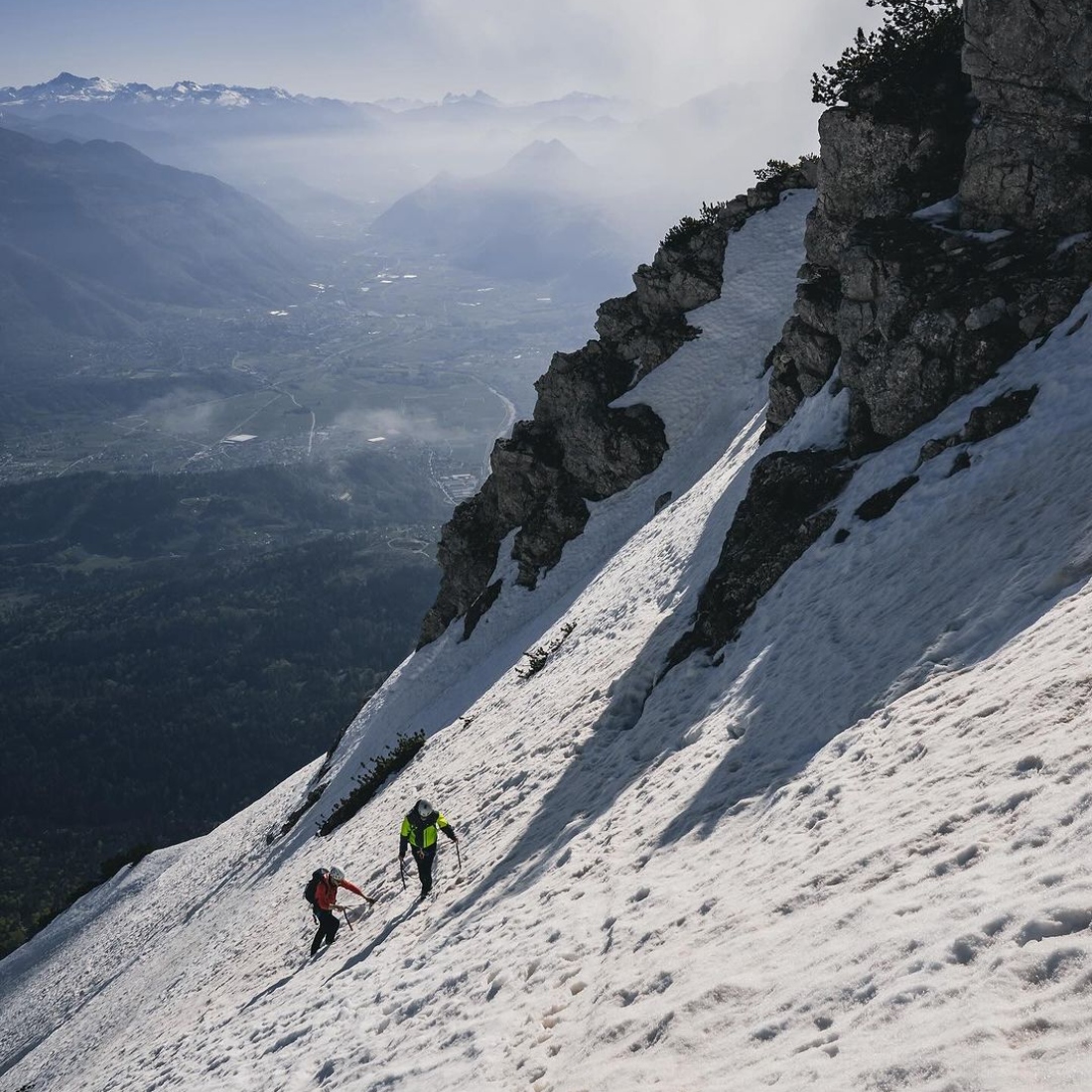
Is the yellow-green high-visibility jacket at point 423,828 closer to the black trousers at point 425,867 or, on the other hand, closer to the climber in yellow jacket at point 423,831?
the climber in yellow jacket at point 423,831

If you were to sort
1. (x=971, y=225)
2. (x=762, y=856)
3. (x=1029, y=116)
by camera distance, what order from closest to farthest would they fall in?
(x=762, y=856) < (x=1029, y=116) < (x=971, y=225)

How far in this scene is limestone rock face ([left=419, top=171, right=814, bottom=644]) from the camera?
126 ft

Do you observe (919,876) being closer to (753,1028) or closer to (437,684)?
(753,1028)

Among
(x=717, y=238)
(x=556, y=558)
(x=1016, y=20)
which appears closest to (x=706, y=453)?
(x=556, y=558)

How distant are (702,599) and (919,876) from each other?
12.7 metres

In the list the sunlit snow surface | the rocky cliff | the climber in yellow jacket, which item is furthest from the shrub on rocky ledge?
the climber in yellow jacket

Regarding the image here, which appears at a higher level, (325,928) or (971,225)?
(971,225)

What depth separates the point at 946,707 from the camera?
34.1 feet

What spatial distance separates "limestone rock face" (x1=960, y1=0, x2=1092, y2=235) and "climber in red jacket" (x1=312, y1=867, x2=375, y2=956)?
71.1ft

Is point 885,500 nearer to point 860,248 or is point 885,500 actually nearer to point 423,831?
point 860,248

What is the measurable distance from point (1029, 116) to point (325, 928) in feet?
82.0

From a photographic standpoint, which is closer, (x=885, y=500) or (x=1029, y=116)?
(x=885, y=500)

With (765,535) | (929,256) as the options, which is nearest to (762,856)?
(765,535)

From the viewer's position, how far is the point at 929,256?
66.9ft
